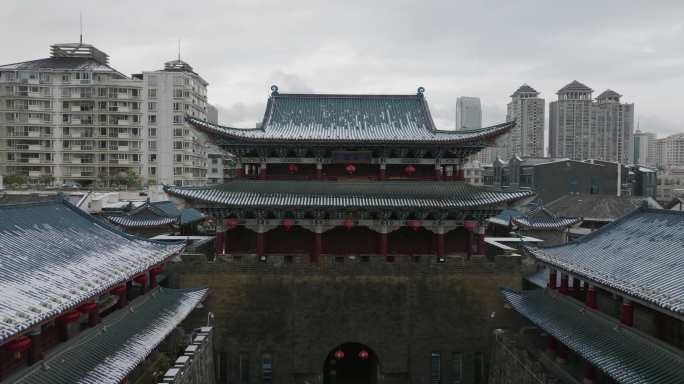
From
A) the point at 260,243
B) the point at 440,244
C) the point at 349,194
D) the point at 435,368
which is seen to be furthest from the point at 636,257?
the point at 260,243

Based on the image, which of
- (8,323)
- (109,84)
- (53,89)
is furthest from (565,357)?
(53,89)

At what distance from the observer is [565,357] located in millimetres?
17938

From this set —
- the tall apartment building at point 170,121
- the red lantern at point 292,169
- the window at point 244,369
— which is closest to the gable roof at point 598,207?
the red lantern at point 292,169

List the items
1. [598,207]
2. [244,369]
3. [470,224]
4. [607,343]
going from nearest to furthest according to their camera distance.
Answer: [607,343]
[244,369]
[470,224]
[598,207]

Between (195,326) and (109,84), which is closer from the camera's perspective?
(195,326)

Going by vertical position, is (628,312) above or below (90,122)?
below

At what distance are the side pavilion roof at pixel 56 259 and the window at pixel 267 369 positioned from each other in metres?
6.81

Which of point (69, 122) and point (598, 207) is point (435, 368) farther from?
point (69, 122)

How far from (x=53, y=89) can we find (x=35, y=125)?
213 inches

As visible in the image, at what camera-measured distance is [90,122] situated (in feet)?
214

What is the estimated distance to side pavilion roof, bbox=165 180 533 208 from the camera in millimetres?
23219

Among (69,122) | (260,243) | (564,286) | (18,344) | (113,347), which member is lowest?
(113,347)

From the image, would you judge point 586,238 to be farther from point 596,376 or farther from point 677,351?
point 677,351

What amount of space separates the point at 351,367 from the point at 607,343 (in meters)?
13.7
